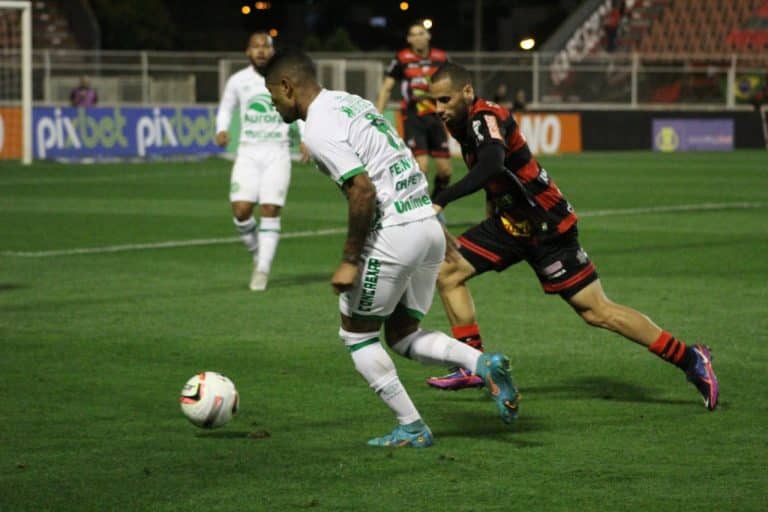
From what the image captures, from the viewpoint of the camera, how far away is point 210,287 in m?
12.5

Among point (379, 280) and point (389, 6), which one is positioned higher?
point (389, 6)

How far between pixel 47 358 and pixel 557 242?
3.39 m

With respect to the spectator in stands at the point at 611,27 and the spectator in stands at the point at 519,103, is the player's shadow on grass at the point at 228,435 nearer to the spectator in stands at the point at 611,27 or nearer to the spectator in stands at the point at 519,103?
the spectator in stands at the point at 519,103

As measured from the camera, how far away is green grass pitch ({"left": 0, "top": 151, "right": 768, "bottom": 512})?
591 cm

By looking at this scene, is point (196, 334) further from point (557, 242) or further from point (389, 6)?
point (389, 6)

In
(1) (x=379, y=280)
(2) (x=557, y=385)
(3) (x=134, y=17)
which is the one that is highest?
(3) (x=134, y=17)

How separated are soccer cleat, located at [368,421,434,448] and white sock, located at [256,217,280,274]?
5890 mm

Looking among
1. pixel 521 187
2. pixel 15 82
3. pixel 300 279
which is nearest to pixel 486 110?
pixel 521 187

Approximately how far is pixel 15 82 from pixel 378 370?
28311 millimetres

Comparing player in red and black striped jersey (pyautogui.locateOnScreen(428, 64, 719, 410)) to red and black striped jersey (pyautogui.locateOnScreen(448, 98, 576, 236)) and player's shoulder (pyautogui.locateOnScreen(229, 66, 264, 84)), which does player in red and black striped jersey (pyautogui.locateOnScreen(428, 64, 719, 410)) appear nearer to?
red and black striped jersey (pyautogui.locateOnScreen(448, 98, 576, 236))

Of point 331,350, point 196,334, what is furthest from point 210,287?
point 331,350

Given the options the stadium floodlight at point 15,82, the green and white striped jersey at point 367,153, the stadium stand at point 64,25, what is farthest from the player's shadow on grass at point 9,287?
the stadium stand at point 64,25

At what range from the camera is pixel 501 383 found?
6.48 metres

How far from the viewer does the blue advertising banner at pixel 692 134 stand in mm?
40438
